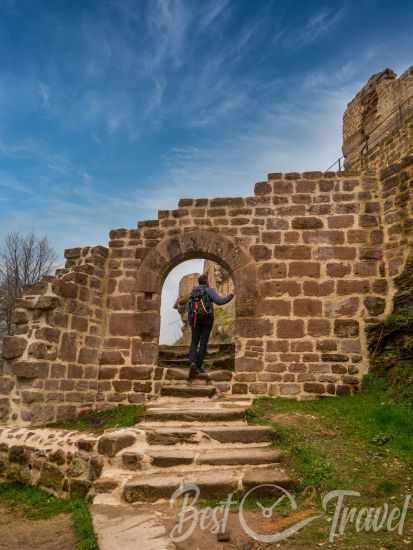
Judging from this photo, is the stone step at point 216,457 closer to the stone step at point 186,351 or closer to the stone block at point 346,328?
the stone block at point 346,328

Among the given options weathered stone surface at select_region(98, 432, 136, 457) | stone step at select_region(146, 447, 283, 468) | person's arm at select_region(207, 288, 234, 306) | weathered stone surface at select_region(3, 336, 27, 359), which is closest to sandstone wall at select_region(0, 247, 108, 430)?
weathered stone surface at select_region(3, 336, 27, 359)

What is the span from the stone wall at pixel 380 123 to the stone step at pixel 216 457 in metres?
10.0

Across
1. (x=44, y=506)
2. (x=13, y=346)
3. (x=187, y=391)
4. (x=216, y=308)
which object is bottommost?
(x=44, y=506)

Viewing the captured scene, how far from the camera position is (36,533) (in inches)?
169

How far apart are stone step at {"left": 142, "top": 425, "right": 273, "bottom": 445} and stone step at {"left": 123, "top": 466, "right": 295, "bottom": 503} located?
926 mm

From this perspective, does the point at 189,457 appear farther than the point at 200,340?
No

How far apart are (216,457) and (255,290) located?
394cm

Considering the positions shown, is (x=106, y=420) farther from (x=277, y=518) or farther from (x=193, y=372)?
(x=277, y=518)

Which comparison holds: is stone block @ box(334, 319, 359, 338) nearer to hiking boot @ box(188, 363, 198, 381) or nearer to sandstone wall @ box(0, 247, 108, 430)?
hiking boot @ box(188, 363, 198, 381)

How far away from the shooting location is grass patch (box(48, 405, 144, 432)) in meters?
6.86

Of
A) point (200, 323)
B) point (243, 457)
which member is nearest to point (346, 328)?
point (200, 323)

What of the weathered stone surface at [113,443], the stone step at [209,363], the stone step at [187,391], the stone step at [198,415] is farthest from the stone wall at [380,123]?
the weathered stone surface at [113,443]

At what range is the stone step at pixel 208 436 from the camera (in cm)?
564

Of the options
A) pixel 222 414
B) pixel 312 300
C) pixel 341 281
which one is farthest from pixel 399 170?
pixel 222 414
